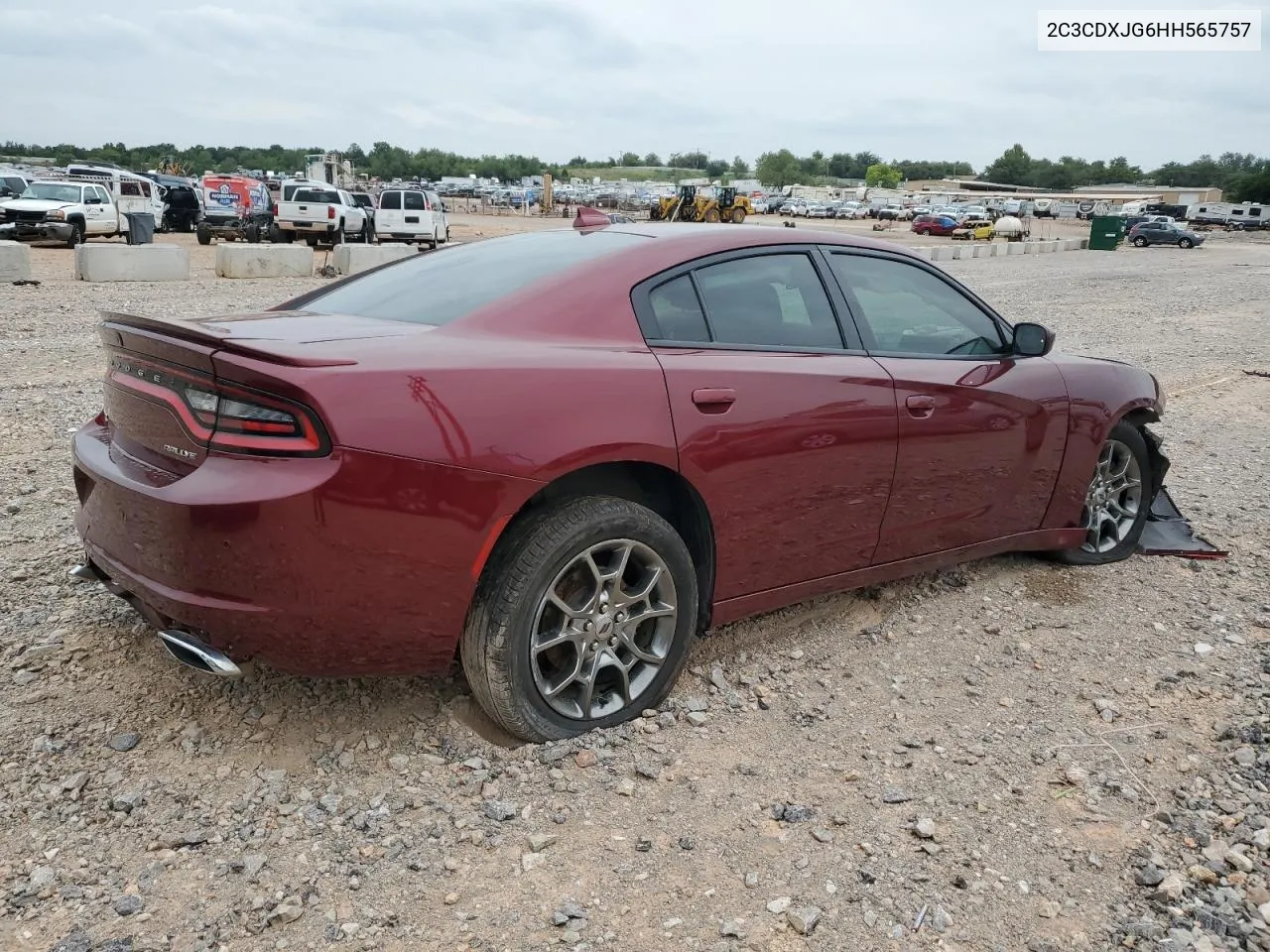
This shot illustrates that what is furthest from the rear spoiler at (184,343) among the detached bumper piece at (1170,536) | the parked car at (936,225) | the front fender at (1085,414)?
the parked car at (936,225)

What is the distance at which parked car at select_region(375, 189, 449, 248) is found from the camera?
1090 inches

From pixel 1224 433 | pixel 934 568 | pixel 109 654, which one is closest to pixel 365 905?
pixel 109 654

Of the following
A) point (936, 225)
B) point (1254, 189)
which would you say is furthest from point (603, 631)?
point (1254, 189)

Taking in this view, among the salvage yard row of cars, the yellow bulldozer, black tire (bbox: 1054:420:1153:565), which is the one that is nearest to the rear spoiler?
black tire (bbox: 1054:420:1153:565)

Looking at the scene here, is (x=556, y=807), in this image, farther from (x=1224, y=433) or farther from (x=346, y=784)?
(x=1224, y=433)

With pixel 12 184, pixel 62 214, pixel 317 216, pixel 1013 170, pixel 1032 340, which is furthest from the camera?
pixel 1013 170

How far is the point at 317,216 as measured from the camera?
26672 mm

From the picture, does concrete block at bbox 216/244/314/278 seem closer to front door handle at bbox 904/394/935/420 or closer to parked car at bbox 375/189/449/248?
parked car at bbox 375/189/449/248

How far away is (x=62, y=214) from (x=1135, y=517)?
24160 millimetres

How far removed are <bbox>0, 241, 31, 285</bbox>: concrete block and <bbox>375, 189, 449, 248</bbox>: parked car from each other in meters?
13.6

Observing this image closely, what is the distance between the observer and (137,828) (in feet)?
8.48

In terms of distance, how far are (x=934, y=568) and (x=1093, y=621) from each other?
75cm

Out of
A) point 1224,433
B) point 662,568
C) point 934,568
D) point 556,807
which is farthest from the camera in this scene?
point 1224,433

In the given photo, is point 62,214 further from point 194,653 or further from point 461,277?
point 194,653
